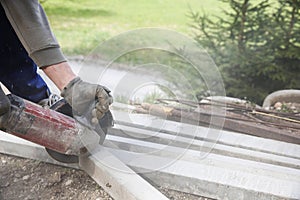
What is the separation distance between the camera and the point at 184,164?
1816 millimetres

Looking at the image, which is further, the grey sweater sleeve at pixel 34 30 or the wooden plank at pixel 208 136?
the wooden plank at pixel 208 136

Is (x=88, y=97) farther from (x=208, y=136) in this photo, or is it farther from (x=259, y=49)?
(x=259, y=49)

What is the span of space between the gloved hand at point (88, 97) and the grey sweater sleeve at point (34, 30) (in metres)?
0.14

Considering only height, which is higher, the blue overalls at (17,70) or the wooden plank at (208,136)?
the blue overalls at (17,70)

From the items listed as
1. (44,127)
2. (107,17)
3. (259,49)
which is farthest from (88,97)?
(107,17)

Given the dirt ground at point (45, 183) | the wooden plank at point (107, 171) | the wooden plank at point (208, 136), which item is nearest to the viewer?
the wooden plank at point (107, 171)

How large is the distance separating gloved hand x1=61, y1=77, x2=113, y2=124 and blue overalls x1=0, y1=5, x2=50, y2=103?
1.49ft

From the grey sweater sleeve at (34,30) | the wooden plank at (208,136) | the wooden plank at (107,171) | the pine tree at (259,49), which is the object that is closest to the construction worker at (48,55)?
the grey sweater sleeve at (34,30)

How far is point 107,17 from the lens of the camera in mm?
8148

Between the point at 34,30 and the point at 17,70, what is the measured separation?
434 millimetres

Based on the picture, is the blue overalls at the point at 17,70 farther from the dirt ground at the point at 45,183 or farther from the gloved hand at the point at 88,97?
the gloved hand at the point at 88,97

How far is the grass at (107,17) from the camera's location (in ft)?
22.2

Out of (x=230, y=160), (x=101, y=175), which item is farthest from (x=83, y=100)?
(x=230, y=160)

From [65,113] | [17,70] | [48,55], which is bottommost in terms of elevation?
[65,113]
